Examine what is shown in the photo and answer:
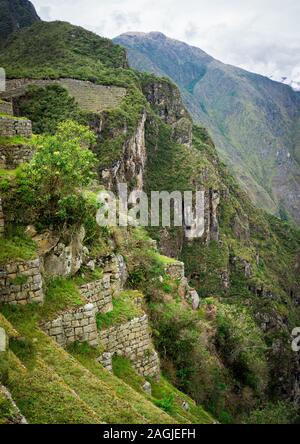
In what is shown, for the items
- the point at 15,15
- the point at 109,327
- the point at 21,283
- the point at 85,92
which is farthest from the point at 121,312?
the point at 15,15

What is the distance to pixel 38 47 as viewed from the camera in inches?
3750

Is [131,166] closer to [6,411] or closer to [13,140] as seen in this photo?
[13,140]

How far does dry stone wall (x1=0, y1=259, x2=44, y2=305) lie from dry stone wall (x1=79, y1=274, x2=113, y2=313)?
1.59 meters

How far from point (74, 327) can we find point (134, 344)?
8.32ft

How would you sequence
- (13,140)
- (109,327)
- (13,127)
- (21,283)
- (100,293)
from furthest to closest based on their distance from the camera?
(13,127) → (13,140) → (100,293) → (109,327) → (21,283)

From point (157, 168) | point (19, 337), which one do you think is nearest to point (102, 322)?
point (19, 337)

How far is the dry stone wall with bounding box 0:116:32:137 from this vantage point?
1374 centimetres

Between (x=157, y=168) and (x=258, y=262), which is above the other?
(x=157, y=168)

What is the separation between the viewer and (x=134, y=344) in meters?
11.8

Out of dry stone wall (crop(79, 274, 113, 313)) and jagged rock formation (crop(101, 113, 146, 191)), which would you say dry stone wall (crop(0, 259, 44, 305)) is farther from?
jagged rock formation (crop(101, 113, 146, 191))

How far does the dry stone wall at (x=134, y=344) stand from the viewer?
435 inches

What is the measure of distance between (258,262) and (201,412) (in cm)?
10798

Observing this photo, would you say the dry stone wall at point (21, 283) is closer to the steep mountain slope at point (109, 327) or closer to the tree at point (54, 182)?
the steep mountain slope at point (109, 327)
